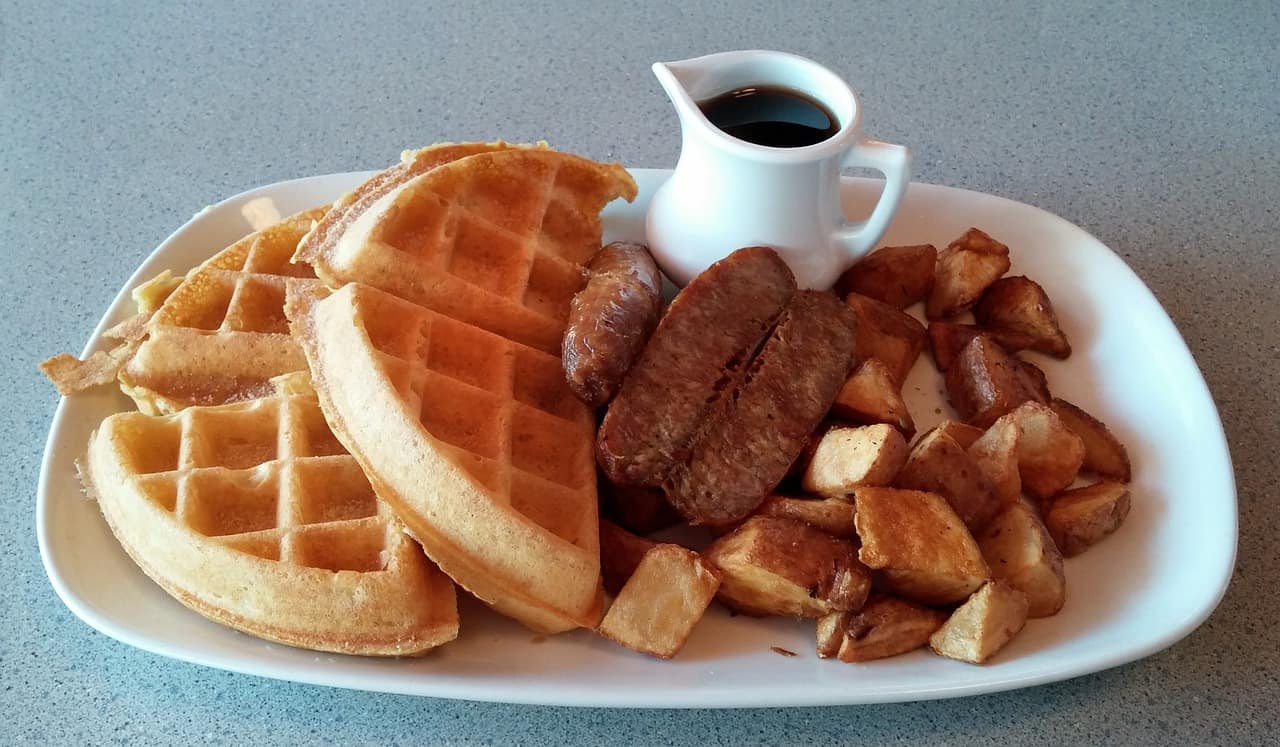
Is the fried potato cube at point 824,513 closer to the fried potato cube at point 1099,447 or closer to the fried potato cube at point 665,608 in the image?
the fried potato cube at point 665,608

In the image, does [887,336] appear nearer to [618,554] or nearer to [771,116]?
[771,116]

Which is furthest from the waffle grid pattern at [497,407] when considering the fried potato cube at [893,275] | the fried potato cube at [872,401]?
the fried potato cube at [893,275]

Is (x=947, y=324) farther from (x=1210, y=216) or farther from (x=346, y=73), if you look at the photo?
(x=346, y=73)

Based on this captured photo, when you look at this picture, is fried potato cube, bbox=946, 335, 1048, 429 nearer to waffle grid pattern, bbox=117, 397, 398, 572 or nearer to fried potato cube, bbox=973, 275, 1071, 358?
fried potato cube, bbox=973, 275, 1071, 358

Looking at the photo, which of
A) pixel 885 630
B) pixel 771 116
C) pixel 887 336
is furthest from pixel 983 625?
pixel 771 116

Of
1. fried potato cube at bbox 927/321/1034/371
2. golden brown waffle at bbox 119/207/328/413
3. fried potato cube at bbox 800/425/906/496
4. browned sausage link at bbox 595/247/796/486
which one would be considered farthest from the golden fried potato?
golden brown waffle at bbox 119/207/328/413

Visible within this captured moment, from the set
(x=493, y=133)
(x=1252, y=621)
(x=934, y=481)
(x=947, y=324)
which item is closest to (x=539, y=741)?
(x=934, y=481)
